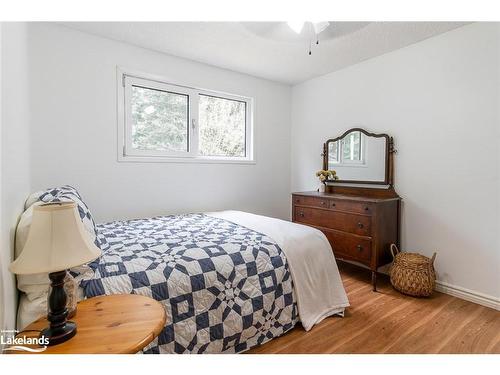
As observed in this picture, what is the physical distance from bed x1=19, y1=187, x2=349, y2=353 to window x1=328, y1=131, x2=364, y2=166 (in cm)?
136

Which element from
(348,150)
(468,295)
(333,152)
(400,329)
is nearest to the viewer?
(400,329)

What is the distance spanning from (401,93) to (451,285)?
1867 mm

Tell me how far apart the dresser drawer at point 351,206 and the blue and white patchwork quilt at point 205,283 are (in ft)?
3.64

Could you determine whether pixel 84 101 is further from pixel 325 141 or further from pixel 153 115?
pixel 325 141

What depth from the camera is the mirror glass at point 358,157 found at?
9.46 feet

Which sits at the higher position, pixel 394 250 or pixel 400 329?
pixel 394 250

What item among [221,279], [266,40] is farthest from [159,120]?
[221,279]

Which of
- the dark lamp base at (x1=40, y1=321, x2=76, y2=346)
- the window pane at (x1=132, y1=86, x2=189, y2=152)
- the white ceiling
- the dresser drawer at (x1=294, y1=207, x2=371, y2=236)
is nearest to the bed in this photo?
the dark lamp base at (x1=40, y1=321, x2=76, y2=346)

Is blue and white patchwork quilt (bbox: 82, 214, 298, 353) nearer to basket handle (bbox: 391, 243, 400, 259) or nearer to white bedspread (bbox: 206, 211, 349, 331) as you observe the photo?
white bedspread (bbox: 206, 211, 349, 331)

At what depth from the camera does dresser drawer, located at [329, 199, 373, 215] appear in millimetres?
A: 2502

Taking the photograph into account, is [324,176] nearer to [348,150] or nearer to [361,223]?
[348,150]

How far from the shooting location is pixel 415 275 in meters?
2.35

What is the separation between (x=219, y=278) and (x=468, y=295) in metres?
2.23
